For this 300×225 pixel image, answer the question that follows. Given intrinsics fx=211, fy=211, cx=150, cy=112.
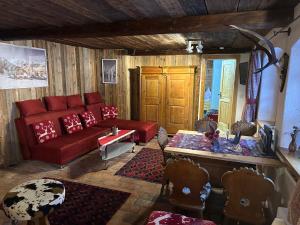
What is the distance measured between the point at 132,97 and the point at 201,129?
302cm

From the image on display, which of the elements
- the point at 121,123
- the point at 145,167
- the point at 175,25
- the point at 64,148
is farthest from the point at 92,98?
the point at 175,25

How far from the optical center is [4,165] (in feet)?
12.0

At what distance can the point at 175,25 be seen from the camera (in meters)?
2.48

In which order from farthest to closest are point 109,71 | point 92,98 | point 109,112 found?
point 109,71 → point 109,112 → point 92,98

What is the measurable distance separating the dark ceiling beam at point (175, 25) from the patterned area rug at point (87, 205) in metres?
2.15

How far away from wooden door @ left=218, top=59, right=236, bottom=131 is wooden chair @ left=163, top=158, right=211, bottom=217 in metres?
3.67

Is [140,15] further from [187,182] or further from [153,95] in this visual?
[153,95]

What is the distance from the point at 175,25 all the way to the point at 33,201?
2.29 metres

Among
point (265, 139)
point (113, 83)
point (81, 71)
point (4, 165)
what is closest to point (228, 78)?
point (113, 83)

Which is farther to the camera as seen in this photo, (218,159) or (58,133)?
(58,133)

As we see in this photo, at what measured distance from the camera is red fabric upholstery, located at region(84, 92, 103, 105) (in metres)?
5.46

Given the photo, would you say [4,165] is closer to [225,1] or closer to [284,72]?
[225,1]

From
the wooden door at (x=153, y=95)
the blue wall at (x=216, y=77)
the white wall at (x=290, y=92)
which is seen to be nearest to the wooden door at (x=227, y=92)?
the blue wall at (x=216, y=77)

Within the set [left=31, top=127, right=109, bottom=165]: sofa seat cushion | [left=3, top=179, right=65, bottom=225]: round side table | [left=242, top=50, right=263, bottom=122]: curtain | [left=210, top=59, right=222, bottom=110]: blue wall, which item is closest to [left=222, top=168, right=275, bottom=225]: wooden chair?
[left=3, top=179, right=65, bottom=225]: round side table
